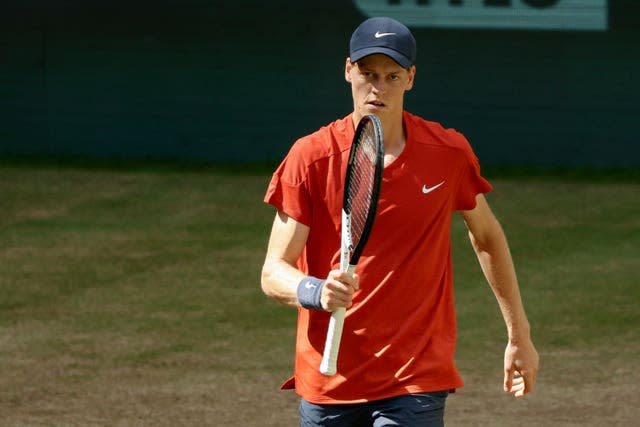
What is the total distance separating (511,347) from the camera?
5.43 meters

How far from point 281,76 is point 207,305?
899 centimetres

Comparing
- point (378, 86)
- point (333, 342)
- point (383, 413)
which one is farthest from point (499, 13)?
point (333, 342)

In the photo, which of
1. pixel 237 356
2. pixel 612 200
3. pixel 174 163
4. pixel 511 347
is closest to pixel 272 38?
pixel 174 163

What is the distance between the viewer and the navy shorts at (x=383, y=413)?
5.01 meters

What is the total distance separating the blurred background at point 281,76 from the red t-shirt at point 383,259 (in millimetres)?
14362

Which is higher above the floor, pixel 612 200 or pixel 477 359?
pixel 477 359

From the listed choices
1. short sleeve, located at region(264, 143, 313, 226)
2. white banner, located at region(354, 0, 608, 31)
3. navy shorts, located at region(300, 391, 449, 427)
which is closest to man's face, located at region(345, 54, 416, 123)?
short sleeve, located at region(264, 143, 313, 226)

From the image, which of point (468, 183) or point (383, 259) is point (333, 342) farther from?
point (468, 183)

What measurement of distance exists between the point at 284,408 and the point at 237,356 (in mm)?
1215

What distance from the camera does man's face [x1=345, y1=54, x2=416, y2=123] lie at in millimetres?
4922

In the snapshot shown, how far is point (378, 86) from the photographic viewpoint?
4.93 metres

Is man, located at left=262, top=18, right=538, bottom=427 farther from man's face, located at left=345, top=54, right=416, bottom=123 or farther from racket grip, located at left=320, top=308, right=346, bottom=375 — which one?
racket grip, located at left=320, top=308, right=346, bottom=375

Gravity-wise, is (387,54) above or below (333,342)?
above

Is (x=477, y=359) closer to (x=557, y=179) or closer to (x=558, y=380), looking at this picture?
(x=558, y=380)
